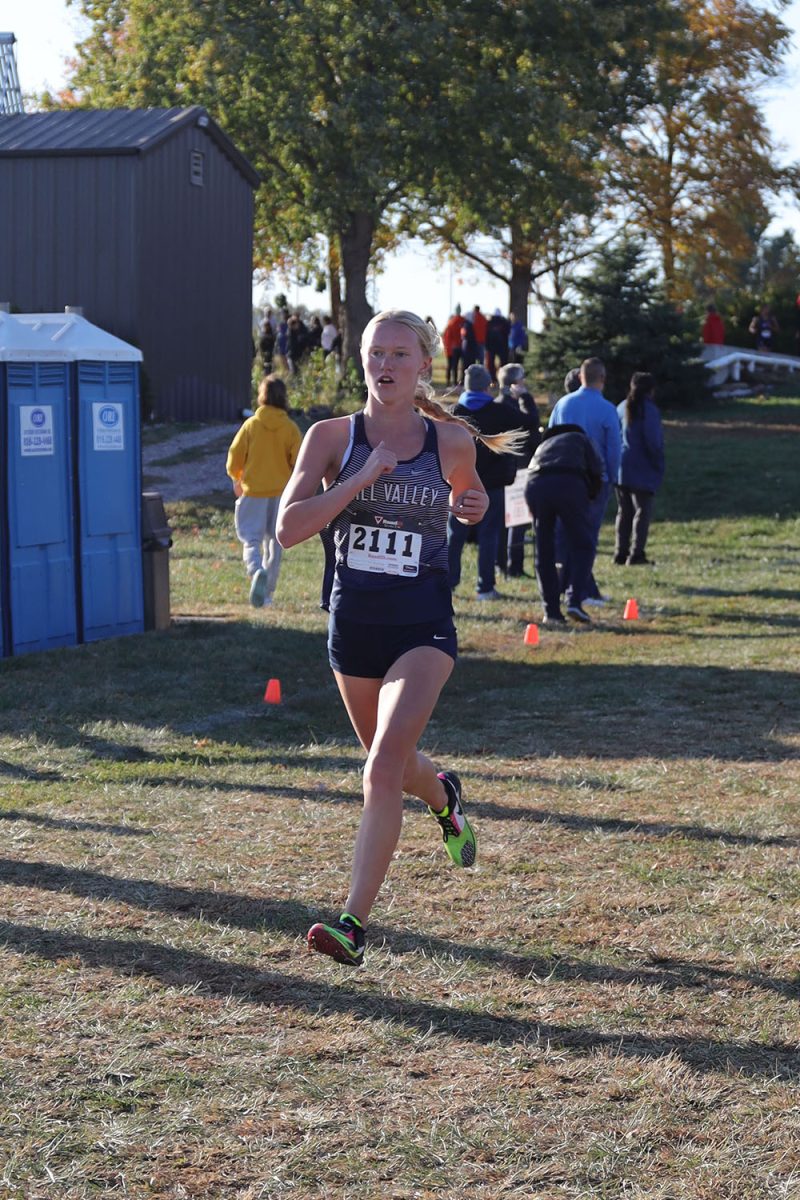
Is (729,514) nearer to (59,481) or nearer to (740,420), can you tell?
(740,420)

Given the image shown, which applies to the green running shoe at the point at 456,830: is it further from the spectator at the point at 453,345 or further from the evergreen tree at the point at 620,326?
the spectator at the point at 453,345

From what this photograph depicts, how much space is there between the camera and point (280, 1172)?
3777 millimetres

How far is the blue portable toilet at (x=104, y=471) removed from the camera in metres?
12.4

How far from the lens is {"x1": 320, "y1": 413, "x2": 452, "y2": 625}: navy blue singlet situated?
5277 millimetres

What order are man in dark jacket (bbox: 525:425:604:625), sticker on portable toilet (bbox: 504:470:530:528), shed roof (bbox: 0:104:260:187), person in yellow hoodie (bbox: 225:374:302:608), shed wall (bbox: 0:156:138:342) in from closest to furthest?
1. man in dark jacket (bbox: 525:425:604:625)
2. person in yellow hoodie (bbox: 225:374:302:608)
3. sticker on portable toilet (bbox: 504:470:530:528)
4. shed roof (bbox: 0:104:260:187)
5. shed wall (bbox: 0:156:138:342)

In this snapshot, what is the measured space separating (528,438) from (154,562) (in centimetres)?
355

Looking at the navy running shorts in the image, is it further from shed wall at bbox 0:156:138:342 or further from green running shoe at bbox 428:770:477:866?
shed wall at bbox 0:156:138:342

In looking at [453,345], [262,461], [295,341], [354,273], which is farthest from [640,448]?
[295,341]

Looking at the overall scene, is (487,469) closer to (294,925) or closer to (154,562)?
(154,562)

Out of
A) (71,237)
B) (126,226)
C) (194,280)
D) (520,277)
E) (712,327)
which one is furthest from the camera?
(520,277)

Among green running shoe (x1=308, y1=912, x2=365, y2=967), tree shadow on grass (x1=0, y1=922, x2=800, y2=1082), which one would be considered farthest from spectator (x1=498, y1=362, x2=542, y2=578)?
green running shoe (x1=308, y1=912, x2=365, y2=967)

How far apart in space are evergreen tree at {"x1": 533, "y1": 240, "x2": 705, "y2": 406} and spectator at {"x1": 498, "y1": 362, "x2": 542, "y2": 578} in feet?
38.7

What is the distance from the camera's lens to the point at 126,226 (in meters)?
28.2

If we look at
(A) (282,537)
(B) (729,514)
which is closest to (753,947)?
(A) (282,537)
